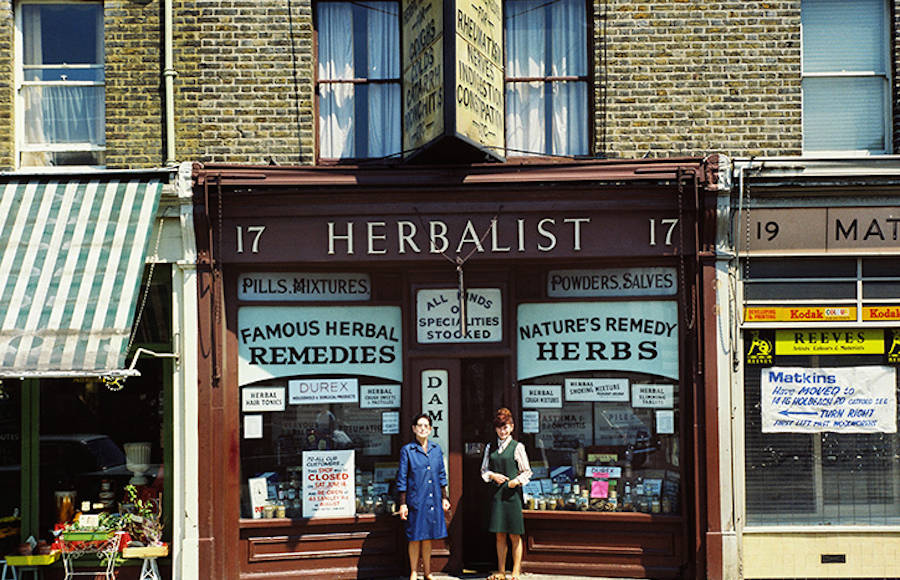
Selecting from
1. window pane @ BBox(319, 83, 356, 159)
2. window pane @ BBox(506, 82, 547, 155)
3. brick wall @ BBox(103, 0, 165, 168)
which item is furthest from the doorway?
brick wall @ BBox(103, 0, 165, 168)

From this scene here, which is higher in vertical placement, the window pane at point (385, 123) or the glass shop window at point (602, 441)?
the window pane at point (385, 123)

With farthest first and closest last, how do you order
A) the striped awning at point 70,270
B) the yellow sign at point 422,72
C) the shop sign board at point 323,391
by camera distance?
the shop sign board at point 323,391, the yellow sign at point 422,72, the striped awning at point 70,270

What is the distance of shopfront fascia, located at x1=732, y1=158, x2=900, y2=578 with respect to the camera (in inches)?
361

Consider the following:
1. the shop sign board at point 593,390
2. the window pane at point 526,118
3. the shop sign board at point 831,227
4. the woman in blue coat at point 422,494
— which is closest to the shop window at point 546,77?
the window pane at point 526,118

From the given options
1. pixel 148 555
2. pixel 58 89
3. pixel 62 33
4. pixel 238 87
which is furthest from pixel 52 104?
pixel 148 555

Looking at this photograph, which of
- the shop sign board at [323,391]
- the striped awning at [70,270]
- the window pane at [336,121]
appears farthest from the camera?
the window pane at [336,121]

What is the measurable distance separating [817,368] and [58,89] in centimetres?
871

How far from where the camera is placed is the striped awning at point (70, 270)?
329 inches

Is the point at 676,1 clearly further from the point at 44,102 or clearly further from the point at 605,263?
the point at 44,102

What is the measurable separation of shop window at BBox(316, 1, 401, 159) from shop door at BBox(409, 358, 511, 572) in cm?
249

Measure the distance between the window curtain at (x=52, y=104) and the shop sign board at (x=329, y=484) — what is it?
4.20m

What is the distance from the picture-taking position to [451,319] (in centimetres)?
962

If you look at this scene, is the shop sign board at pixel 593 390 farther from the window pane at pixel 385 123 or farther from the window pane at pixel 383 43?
the window pane at pixel 383 43

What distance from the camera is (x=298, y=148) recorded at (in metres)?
9.47
